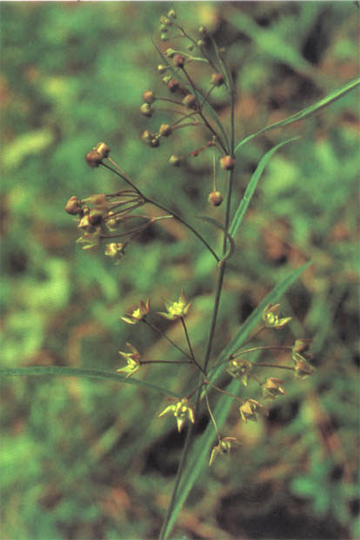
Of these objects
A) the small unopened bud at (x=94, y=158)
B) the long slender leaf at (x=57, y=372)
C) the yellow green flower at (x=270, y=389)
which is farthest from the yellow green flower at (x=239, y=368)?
the small unopened bud at (x=94, y=158)

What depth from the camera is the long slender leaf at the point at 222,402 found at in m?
1.59

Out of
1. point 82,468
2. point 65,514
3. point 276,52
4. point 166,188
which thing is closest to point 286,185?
point 166,188

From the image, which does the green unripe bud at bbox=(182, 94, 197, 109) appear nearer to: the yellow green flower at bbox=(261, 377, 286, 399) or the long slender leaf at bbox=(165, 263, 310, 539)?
the long slender leaf at bbox=(165, 263, 310, 539)

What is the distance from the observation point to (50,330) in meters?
3.15

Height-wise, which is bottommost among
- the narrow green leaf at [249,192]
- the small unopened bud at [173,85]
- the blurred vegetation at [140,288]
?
the blurred vegetation at [140,288]

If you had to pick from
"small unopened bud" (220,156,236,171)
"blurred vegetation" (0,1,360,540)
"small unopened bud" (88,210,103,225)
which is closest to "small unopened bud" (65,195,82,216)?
"small unopened bud" (88,210,103,225)

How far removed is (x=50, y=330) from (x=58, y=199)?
753mm

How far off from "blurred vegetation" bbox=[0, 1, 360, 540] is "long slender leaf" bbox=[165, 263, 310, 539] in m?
1.25

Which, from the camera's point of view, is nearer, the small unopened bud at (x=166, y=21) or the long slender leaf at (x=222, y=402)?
the small unopened bud at (x=166, y=21)

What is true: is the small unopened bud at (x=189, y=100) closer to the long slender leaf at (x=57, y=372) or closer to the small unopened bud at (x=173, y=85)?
the small unopened bud at (x=173, y=85)

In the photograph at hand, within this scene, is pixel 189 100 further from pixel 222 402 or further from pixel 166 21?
pixel 222 402

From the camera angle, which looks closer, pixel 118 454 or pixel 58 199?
pixel 118 454

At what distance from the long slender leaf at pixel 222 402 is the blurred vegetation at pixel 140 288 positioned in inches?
49.2

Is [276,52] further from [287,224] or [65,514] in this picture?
[65,514]
